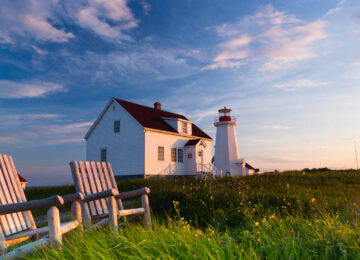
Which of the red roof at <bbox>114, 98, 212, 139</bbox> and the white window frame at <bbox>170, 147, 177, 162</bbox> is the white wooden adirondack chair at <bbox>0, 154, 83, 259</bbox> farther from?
the white window frame at <bbox>170, 147, 177, 162</bbox>

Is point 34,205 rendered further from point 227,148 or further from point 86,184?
point 227,148

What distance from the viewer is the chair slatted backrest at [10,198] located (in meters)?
3.99

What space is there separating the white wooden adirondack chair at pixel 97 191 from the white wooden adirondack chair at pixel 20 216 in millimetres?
658

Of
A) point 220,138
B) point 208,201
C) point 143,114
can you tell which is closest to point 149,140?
point 143,114

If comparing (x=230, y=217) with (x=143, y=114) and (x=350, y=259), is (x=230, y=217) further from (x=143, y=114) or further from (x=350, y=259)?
(x=143, y=114)

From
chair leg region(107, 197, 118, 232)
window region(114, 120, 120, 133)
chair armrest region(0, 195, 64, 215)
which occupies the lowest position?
chair leg region(107, 197, 118, 232)

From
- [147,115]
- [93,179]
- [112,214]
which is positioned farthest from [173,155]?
[112,214]

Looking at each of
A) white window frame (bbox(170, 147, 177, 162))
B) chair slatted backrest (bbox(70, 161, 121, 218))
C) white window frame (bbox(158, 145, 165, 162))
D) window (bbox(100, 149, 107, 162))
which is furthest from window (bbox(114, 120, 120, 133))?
chair slatted backrest (bbox(70, 161, 121, 218))

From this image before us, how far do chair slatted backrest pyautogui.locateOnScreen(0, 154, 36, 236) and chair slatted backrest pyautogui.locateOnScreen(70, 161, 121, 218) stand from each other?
2.52 ft

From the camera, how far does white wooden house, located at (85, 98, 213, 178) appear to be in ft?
66.4

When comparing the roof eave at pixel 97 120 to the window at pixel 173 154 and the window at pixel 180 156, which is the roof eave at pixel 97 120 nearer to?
the window at pixel 173 154

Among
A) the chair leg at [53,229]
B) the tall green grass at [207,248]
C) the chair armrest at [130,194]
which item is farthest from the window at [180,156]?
the chair leg at [53,229]

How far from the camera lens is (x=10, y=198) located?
432cm

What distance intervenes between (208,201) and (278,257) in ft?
13.0
